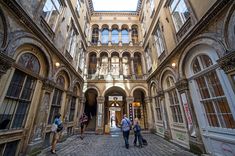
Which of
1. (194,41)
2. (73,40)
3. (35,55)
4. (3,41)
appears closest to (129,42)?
(73,40)

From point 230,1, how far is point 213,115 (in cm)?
427

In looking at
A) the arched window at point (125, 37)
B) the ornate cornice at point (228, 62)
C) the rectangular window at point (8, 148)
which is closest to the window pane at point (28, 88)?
the rectangular window at point (8, 148)

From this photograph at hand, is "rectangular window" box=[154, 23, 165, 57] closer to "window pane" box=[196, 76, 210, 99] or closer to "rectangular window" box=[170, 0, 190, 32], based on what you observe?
"rectangular window" box=[170, 0, 190, 32]

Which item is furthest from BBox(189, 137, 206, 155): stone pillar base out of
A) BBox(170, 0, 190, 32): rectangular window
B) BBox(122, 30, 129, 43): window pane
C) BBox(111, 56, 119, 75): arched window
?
BBox(122, 30, 129, 43): window pane

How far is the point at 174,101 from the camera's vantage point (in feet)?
25.3

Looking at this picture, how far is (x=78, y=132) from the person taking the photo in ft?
36.8

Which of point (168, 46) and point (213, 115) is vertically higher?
point (168, 46)

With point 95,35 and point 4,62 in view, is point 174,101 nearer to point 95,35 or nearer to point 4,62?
point 4,62

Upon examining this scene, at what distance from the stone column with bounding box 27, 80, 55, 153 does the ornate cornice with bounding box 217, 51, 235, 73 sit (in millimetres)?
7738

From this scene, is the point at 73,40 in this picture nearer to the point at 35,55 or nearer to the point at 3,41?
the point at 35,55

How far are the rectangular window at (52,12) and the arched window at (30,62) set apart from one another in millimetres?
2522

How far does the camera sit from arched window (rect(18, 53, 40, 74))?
16.5 ft

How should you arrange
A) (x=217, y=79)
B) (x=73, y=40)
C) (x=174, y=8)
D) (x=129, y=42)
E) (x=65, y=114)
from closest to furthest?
(x=217, y=79) < (x=174, y=8) < (x=65, y=114) < (x=73, y=40) < (x=129, y=42)

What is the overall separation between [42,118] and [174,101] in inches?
313
